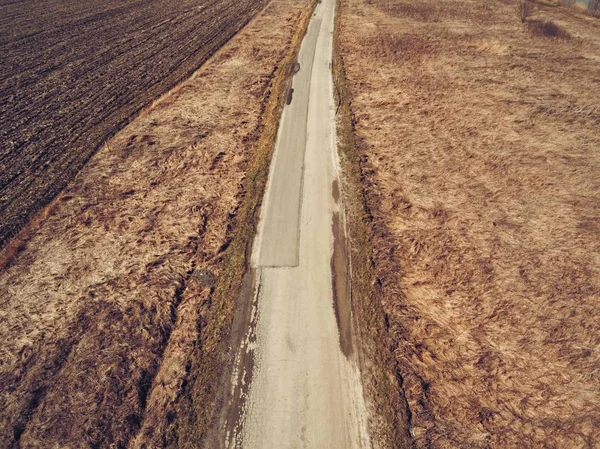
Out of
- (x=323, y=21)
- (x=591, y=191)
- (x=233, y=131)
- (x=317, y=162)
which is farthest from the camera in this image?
(x=323, y=21)

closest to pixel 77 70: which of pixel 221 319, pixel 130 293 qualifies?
pixel 130 293

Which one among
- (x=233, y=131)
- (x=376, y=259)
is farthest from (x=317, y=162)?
(x=376, y=259)

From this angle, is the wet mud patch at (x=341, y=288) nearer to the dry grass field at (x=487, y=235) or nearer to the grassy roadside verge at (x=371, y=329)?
the grassy roadside verge at (x=371, y=329)

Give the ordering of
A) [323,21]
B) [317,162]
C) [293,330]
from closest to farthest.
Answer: [293,330]
[317,162]
[323,21]

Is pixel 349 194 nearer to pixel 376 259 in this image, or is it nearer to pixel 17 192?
pixel 376 259

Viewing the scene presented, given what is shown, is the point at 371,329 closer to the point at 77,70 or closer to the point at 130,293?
the point at 130,293

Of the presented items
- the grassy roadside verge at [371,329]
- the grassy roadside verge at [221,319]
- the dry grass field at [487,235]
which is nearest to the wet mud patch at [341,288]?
the grassy roadside verge at [371,329]

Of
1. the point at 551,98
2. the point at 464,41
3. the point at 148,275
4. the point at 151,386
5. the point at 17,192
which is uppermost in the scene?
the point at 464,41
